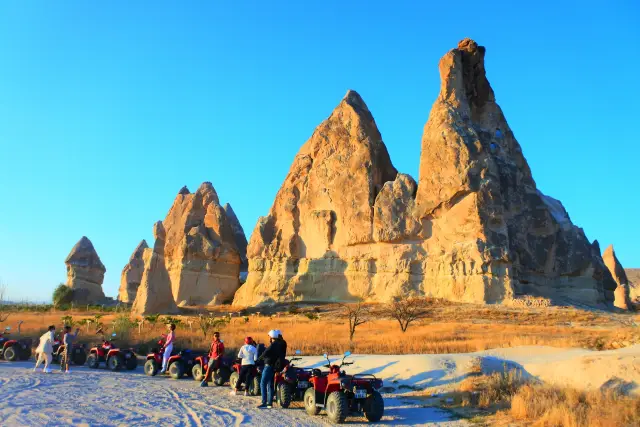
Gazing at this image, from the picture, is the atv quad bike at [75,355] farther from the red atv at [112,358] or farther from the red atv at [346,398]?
the red atv at [346,398]

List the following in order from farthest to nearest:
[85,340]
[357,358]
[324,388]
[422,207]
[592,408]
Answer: [422,207] < [85,340] < [357,358] < [324,388] < [592,408]

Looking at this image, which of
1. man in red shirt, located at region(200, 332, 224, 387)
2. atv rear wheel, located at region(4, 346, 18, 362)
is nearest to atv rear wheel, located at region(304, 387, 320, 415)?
man in red shirt, located at region(200, 332, 224, 387)

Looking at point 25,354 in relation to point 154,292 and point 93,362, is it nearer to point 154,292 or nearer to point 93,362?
point 93,362

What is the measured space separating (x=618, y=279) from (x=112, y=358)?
63.3 meters

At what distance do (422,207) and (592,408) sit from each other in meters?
38.3

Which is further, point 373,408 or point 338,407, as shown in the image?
point 373,408

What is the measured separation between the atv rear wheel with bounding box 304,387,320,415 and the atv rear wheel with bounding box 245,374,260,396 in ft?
5.65

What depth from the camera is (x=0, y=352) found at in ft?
58.4

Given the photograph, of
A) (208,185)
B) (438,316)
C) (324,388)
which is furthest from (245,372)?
(208,185)

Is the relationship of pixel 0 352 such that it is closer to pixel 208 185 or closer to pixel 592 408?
pixel 592 408

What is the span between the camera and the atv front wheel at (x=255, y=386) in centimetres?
1130

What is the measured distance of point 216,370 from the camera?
12.9 metres

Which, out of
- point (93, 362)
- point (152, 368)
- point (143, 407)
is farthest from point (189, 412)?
point (93, 362)

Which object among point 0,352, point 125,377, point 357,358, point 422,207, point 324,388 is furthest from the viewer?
point 422,207
